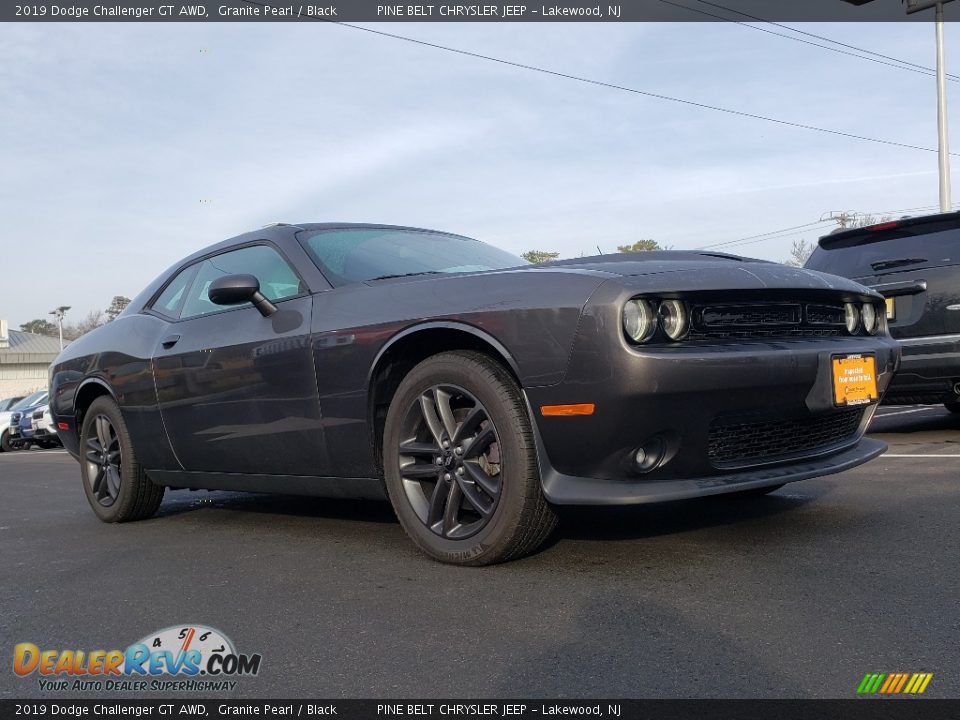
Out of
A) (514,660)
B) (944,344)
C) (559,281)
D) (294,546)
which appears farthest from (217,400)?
(944,344)

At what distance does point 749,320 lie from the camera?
3.09 m

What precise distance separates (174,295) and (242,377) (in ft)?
3.76

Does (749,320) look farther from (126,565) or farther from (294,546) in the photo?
(126,565)

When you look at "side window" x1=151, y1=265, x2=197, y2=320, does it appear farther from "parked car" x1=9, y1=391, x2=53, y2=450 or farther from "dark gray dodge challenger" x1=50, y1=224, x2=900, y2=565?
"parked car" x1=9, y1=391, x2=53, y2=450

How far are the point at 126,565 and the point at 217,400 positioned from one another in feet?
2.75

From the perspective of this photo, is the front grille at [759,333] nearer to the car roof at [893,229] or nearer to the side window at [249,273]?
the side window at [249,273]

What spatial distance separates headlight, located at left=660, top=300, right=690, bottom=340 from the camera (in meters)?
2.93

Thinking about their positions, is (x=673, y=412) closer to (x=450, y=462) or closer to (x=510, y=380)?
(x=510, y=380)

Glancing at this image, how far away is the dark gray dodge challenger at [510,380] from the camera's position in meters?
2.88

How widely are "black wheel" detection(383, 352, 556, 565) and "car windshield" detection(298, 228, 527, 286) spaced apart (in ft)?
2.51

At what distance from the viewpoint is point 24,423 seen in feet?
63.1

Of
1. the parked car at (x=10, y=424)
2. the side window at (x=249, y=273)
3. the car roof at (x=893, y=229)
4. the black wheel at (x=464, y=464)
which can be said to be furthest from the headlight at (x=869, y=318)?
the parked car at (x=10, y=424)

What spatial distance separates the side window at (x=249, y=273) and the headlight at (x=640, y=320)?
1.67m
